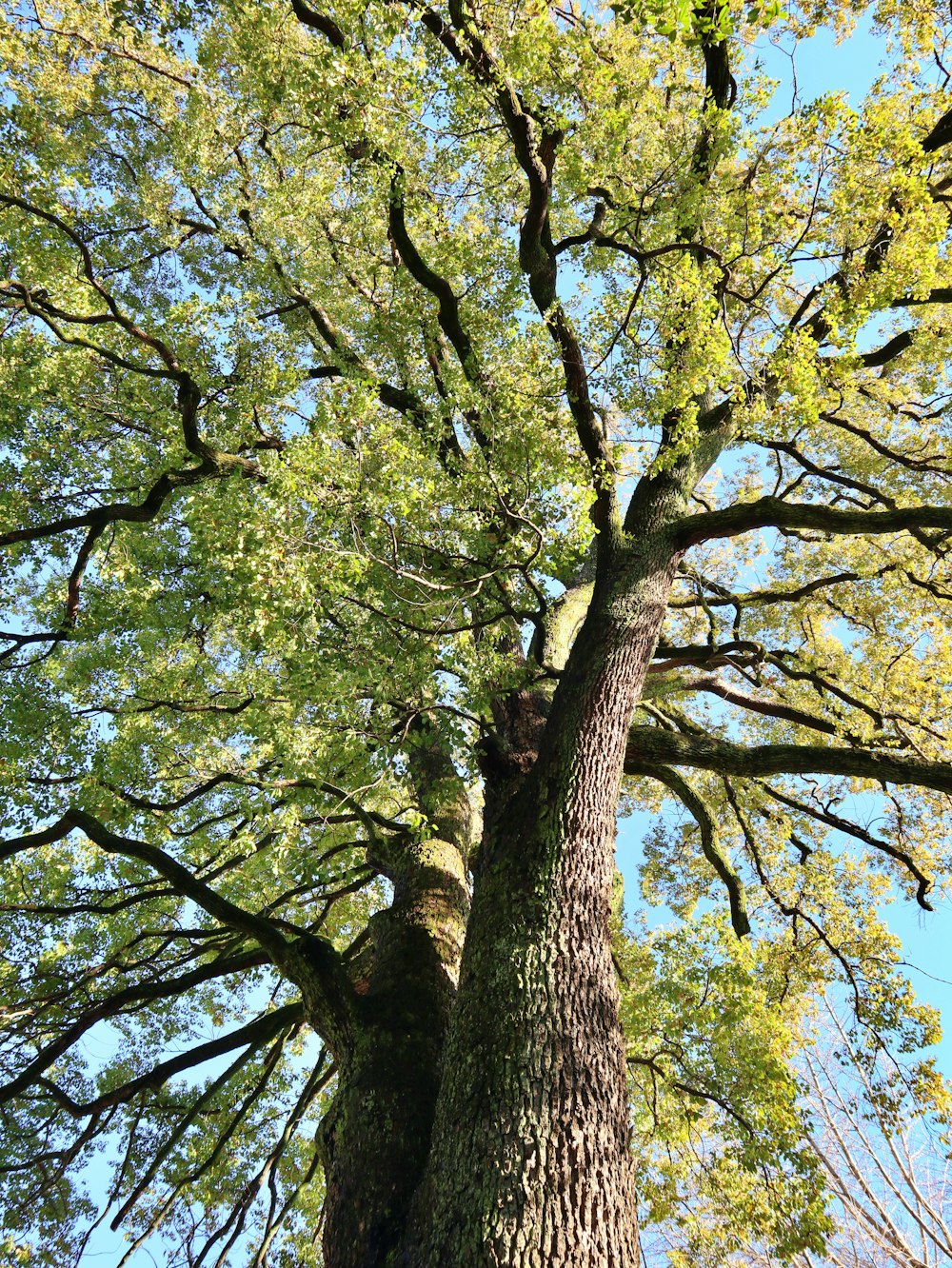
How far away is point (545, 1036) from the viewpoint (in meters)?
3.12

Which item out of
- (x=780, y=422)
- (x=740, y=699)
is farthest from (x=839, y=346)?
(x=740, y=699)

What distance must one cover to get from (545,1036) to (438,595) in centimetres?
307

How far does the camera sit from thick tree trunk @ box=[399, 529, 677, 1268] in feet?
8.47

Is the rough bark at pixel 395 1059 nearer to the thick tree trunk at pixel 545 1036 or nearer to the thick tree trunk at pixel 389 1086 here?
the thick tree trunk at pixel 389 1086

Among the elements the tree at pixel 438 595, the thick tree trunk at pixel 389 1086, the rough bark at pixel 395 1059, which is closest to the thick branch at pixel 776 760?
the tree at pixel 438 595

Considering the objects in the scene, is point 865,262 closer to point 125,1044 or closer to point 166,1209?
point 166,1209

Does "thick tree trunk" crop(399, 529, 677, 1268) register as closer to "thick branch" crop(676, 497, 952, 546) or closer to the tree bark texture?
the tree bark texture

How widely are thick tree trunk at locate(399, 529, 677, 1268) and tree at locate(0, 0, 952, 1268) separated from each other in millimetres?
24

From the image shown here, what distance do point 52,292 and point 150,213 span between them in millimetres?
2918

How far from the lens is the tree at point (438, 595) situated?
155 inches

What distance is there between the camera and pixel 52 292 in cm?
583

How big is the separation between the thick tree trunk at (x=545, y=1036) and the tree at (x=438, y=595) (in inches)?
1.0

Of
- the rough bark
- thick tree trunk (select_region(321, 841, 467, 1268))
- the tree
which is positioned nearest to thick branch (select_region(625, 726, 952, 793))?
the tree

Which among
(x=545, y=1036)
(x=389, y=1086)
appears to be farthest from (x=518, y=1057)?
(x=389, y=1086)
